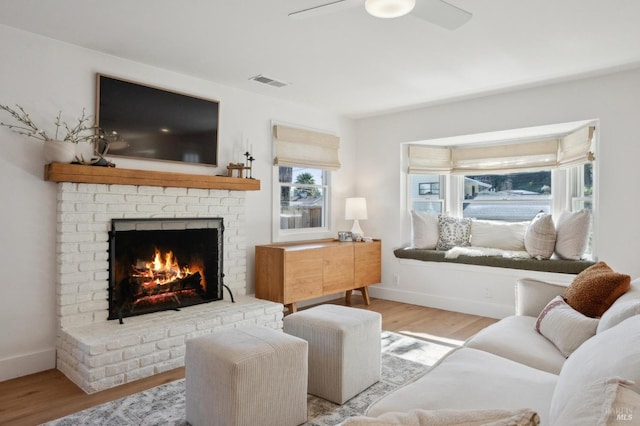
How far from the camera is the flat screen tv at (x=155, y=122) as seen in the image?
3383mm

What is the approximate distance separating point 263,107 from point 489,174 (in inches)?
117

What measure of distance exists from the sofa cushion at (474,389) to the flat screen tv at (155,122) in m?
2.99

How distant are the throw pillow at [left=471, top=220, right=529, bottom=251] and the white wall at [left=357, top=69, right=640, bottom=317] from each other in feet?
1.67

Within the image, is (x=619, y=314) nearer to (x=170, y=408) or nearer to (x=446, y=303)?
(x=170, y=408)

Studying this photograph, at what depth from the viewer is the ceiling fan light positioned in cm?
196

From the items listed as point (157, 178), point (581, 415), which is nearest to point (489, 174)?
point (157, 178)

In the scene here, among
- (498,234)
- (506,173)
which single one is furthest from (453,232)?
(506,173)

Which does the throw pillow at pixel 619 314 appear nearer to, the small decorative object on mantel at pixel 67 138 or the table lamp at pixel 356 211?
the small decorative object on mantel at pixel 67 138

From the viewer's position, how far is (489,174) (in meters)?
5.27

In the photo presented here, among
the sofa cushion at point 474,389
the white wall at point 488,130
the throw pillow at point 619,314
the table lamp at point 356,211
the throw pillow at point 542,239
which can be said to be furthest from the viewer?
the table lamp at point 356,211

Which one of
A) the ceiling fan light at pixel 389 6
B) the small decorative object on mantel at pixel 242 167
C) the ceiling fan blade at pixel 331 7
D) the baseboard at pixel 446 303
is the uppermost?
the ceiling fan blade at pixel 331 7

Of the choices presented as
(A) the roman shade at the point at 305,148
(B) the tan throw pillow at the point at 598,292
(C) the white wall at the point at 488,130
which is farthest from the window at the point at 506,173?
(B) the tan throw pillow at the point at 598,292

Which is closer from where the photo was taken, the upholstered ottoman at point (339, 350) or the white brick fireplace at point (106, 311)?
the upholstered ottoman at point (339, 350)

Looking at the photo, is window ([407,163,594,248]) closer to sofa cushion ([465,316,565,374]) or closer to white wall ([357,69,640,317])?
white wall ([357,69,640,317])
